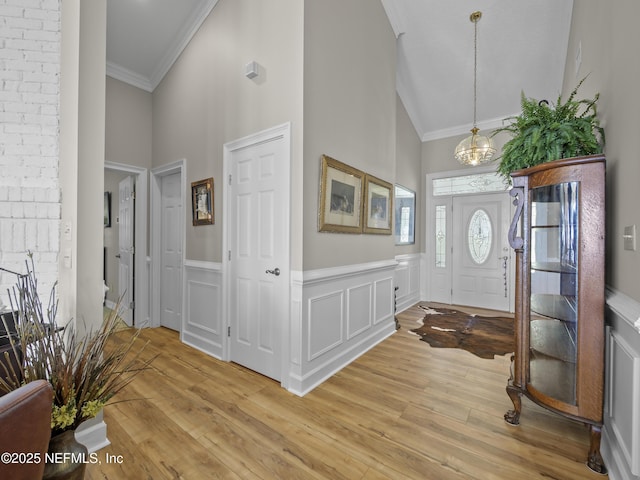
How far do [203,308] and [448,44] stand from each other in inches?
176

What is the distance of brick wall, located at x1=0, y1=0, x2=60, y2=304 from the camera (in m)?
1.75

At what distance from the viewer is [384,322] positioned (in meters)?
3.51

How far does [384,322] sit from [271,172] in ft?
7.20

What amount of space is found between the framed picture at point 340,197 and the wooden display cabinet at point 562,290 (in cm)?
133

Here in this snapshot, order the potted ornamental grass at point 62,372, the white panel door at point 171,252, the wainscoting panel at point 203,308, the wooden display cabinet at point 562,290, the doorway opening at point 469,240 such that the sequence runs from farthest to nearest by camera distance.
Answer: the doorway opening at point 469,240
the white panel door at point 171,252
the wainscoting panel at point 203,308
the wooden display cabinet at point 562,290
the potted ornamental grass at point 62,372

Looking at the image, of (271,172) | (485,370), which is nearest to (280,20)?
(271,172)

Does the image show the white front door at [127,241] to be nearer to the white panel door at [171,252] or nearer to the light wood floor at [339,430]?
the white panel door at [171,252]

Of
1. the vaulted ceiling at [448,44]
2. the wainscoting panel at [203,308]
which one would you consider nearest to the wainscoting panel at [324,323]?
the wainscoting panel at [203,308]

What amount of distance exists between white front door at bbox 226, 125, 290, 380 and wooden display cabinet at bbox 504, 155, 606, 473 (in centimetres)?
161

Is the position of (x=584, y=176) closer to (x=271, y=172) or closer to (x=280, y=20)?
(x=271, y=172)

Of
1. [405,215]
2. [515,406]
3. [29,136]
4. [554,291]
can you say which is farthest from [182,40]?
[515,406]

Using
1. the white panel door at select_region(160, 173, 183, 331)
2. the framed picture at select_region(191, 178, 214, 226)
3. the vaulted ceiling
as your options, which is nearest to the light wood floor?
the white panel door at select_region(160, 173, 183, 331)

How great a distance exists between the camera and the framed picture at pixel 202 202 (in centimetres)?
303

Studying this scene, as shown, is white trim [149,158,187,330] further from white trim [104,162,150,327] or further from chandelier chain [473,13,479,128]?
chandelier chain [473,13,479,128]
